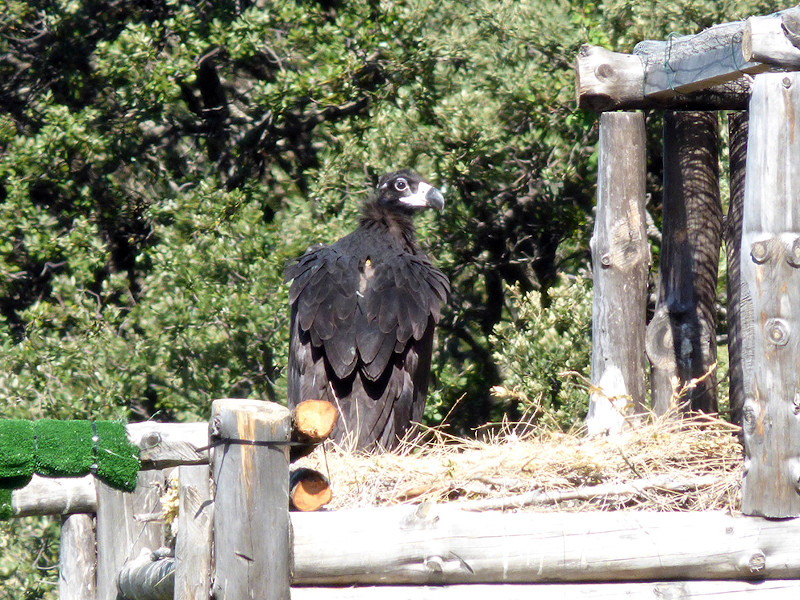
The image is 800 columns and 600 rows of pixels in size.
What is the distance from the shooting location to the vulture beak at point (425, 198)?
277 inches

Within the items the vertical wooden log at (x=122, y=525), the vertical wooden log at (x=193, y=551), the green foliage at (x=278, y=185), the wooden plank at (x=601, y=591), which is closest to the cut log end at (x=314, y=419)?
the vertical wooden log at (x=193, y=551)

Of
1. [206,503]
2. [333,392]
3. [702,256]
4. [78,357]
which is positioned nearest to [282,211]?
[78,357]

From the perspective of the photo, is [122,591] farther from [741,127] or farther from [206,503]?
[741,127]

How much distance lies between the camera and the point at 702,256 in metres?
5.87

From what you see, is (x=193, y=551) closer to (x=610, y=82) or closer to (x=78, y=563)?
(x=78, y=563)

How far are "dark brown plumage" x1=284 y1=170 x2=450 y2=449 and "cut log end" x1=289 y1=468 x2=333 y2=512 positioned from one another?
1.81m

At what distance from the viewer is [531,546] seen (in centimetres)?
399

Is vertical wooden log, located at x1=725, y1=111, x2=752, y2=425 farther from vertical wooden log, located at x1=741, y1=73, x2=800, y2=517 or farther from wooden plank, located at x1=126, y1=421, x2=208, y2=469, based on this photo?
wooden plank, located at x1=126, y1=421, x2=208, y2=469

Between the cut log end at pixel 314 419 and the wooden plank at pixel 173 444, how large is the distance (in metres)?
0.45

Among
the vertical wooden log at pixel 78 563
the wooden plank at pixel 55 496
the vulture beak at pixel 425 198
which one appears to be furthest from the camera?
the vulture beak at pixel 425 198

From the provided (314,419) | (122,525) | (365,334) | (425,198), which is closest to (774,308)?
(314,419)

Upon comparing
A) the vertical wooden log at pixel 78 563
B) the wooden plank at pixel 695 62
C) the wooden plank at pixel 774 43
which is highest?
the wooden plank at pixel 695 62

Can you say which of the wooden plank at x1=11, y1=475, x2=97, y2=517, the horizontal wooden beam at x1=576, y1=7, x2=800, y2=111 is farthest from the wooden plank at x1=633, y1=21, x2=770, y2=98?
the wooden plank at x1=11, y1=475, x2=97, y2=517

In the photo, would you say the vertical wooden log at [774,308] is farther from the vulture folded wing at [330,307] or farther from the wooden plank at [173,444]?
the vulture folded wing at [330,307]
